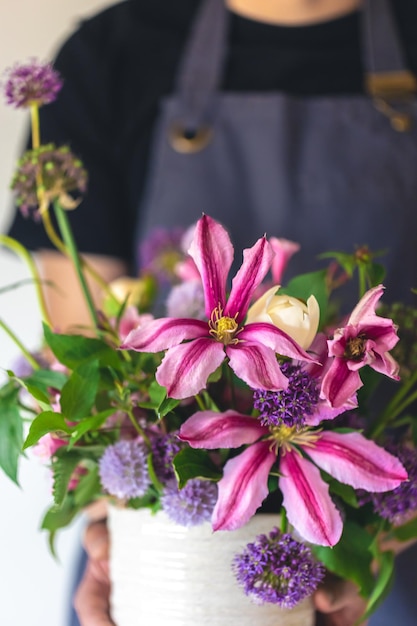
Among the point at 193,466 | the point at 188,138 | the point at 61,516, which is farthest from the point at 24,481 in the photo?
the point at 193,466

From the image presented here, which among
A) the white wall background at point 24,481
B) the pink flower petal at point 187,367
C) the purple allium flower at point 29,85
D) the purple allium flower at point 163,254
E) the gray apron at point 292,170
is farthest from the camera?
the white wall background at point 24,481

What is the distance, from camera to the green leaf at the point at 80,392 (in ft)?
1.32

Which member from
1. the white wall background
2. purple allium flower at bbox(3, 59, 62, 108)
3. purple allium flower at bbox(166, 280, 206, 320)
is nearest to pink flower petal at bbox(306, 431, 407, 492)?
purple allium flower at bbox(166, 280, 206, 320)

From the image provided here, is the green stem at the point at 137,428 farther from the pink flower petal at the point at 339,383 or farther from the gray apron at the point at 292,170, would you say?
the gray apron at the point at 292,170

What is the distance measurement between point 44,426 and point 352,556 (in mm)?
166

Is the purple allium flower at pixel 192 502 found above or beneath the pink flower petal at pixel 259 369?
beneath

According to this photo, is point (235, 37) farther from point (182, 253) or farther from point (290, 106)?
point (182, 253)

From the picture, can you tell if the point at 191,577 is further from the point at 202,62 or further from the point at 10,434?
the point at 202,62

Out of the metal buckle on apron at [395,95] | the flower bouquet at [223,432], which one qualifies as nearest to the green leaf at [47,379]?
the flower bouquet at [223,432]

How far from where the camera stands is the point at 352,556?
43 cm

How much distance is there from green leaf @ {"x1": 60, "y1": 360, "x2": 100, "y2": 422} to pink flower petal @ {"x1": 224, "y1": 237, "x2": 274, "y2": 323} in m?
0.08

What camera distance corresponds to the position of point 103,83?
0.85m

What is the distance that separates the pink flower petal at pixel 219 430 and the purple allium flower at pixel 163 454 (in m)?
0.04

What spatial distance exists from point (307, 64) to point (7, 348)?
0.45 metres
